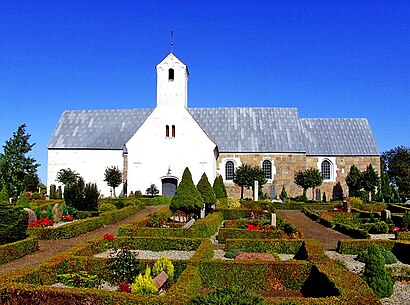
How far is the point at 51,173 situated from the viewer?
35812 millimetres

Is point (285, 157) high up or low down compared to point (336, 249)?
up

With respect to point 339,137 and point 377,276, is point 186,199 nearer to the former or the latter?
point 377,276

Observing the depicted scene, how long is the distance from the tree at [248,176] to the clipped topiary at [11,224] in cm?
2213

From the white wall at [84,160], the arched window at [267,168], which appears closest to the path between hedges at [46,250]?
the white wall at [84,160]

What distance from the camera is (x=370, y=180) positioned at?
112ft

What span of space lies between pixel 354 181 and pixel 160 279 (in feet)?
99.5

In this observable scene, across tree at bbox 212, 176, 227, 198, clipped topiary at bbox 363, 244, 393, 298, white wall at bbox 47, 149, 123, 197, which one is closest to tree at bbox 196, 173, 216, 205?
tree at bbox 212, 176, 227, 198

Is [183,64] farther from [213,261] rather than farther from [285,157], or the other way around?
[213,261]

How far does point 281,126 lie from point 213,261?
29.3 m

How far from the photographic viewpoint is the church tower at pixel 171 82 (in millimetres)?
31688

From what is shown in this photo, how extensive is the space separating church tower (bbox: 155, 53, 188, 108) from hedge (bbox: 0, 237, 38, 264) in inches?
815

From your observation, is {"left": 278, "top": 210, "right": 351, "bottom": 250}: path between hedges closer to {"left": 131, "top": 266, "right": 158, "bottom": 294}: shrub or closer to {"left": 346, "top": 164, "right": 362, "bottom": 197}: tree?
{"left": 131, "top": 266, "right": 158, "bottom": 294}: shrub

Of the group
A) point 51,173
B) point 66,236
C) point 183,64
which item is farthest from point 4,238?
point 51,173

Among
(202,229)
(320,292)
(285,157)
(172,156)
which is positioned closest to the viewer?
(320,292)
